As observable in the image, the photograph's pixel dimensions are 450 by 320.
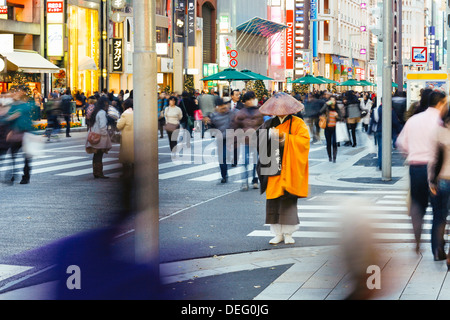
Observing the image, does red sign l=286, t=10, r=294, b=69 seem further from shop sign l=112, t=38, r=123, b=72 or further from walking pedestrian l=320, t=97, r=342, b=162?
walking pedestrian l=320, t=97, r=342, b=162

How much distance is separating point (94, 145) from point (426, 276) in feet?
37.2

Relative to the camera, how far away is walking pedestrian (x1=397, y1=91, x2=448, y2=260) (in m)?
9.09

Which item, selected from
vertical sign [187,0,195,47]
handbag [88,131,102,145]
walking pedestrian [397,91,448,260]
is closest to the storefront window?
vertical sign [187,0,195,47]

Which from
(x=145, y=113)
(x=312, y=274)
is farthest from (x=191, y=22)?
(x=145, y=113)

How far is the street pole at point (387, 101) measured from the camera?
17642 mm

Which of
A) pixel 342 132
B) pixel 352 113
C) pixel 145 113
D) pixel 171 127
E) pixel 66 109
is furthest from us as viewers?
pixel 66 109

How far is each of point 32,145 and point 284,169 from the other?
57.1 ft

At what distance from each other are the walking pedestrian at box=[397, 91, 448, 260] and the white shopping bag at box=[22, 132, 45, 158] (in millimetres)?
9606

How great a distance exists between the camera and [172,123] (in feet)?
83.6

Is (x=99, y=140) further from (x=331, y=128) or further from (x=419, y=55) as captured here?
(x=419, y=55)

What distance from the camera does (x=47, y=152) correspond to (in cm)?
2536

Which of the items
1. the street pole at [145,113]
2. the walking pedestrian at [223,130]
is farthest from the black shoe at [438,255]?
the walking pedestrian at [223,130]

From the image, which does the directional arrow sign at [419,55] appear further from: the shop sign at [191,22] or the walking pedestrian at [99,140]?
the shop sign at [191,22]
